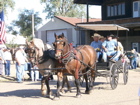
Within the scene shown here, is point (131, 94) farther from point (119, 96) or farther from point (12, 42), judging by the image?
point (12, 42)

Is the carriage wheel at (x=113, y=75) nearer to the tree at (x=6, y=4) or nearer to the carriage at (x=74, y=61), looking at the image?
the carriage at (x=74, y=61)

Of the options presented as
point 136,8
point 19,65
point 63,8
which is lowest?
point 19,65

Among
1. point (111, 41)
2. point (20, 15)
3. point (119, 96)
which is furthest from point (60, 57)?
point (20, 15)

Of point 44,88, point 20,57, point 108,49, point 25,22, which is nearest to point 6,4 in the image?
point 20,57

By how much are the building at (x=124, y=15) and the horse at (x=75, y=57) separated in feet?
55.3

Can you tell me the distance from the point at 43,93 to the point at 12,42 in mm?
24783

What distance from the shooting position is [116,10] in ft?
112

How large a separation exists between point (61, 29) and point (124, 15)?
1305 cm

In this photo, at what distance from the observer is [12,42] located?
111ft

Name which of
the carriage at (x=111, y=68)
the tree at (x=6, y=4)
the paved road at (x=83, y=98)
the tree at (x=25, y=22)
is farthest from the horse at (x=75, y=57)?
the tree at (x=25, y=22)

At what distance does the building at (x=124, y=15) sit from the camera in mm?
28620

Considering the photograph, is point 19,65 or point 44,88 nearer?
point 44,88

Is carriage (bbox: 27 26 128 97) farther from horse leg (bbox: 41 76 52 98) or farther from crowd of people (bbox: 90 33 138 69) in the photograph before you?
crowd of people (bbox: 90 33 138 69)

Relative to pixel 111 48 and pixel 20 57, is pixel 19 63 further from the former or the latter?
pixel 111 48
